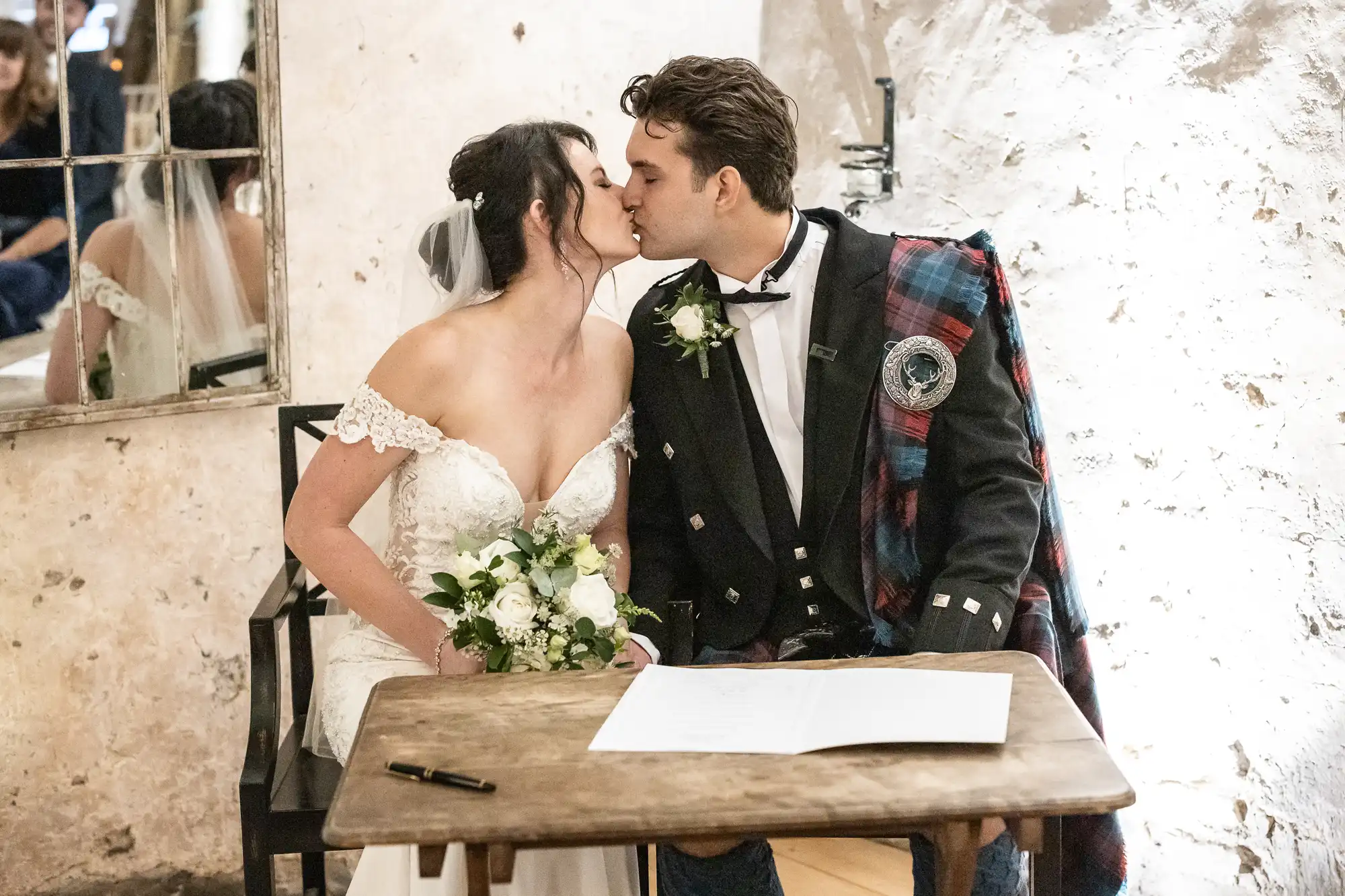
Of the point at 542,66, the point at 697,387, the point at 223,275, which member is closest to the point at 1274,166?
the point at 697,387

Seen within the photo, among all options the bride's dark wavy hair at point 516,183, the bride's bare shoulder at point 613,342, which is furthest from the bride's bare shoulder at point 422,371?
the bride's bare shoulder at point 613,342

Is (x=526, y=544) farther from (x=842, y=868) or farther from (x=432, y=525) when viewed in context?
(x=842, y=868)

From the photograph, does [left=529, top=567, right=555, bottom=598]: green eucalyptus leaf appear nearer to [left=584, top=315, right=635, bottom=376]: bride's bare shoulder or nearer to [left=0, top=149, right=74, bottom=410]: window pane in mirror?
[left=584, top=315, right=635, bottom=376]: bride's bare shoulder

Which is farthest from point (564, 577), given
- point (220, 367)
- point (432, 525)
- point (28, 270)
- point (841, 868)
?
point (841, 868)

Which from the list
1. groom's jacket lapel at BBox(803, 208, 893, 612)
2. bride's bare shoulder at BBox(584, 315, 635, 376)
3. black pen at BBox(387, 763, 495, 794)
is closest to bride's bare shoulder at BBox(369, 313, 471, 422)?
bride's bare shoulder at BBox(584, 315, 635, 376)

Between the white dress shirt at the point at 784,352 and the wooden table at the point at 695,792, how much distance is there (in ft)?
3.05

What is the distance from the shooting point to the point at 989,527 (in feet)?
6.98

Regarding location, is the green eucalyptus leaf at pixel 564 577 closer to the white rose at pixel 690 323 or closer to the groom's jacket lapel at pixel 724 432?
the groom's jacket lapel at pixel 724 432

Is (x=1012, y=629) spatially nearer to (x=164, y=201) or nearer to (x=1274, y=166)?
(x=1274, y=166)

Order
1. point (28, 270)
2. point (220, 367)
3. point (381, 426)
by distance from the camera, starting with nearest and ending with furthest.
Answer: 1. point (381, 426)
2. point (28, 270)
3. point (220, 367)

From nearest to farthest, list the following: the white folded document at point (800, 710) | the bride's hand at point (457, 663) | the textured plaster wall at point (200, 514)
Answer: the white folded document at point (800, 710) → the bride's hand at point (457, 663) → the textured plaster wall at point (200, 514)

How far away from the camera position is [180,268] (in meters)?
2.66

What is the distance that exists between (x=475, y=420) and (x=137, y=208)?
860 millimetres

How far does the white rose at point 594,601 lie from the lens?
1910 mm
